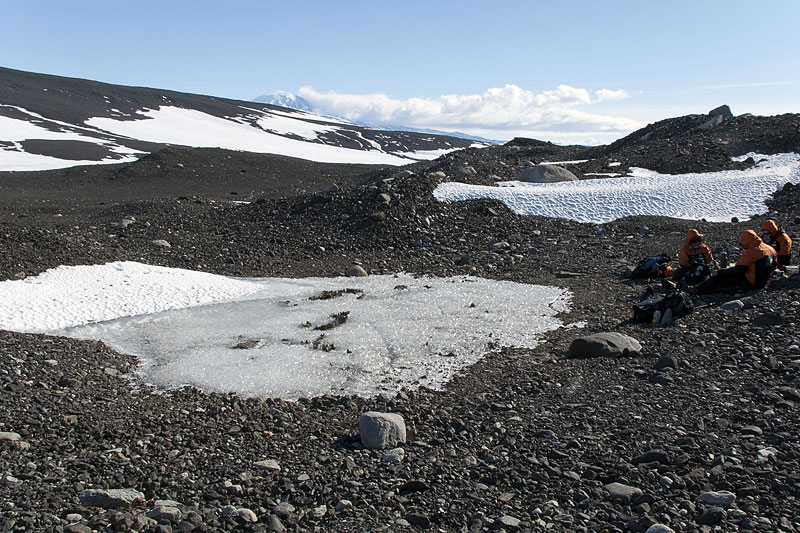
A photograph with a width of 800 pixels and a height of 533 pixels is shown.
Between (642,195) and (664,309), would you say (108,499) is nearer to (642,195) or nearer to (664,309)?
(664,309)

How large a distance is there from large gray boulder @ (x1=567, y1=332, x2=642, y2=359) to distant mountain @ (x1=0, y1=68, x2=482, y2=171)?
143ft

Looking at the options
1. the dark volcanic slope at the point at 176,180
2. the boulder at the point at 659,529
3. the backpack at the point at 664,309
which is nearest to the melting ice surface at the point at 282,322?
the backpack at the point at 664,309

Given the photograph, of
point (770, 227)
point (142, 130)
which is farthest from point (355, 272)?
point (142, 130)

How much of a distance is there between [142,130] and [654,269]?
7603 centimetres

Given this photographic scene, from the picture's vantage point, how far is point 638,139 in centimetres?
3100

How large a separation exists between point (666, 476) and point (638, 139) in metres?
28.9

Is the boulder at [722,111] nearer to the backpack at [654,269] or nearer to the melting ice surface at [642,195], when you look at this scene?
the melting ice surface at [642,195]

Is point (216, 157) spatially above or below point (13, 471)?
above

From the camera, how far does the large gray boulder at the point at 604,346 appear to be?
26.9 feet

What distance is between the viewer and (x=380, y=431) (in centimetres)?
589

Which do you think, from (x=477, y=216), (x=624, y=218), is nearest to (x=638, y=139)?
(x=624, y=218)

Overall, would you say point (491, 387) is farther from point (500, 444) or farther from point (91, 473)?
point (91, 473)

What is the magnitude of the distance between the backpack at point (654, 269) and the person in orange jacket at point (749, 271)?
2083 millimetres

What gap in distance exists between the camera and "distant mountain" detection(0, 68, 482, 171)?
175ft
